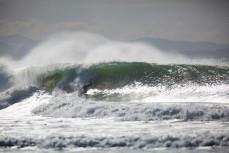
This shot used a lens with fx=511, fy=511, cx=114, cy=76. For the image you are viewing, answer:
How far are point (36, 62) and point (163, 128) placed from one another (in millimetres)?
18666

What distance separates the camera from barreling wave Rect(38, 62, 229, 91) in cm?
2419

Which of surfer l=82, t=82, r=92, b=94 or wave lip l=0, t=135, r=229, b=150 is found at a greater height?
surfer l=82, t=82, r=92, b=94

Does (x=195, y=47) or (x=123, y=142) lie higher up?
(x=195, y=47)

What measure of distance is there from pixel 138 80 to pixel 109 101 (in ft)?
10.1

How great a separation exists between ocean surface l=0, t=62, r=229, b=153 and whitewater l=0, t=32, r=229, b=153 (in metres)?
0.03

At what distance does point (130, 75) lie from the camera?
26.1 m

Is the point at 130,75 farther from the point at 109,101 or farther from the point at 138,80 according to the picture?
the point at 109,101

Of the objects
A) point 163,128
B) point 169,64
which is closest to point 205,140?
point 163,128

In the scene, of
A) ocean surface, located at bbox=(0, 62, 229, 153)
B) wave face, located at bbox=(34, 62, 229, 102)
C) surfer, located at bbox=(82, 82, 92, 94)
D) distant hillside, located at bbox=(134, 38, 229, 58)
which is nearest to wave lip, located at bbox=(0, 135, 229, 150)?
ocean surface, located at bbox=(0, 62, 229, 153)

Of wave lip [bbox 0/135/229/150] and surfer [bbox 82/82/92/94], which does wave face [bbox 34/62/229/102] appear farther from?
→ wave lip [bbox 0/135/229/150]

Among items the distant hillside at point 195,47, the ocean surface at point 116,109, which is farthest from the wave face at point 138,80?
the distant hillside at point 195,47

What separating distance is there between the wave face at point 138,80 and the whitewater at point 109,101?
0.15 feet

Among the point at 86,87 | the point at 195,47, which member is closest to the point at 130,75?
the point at 86,87

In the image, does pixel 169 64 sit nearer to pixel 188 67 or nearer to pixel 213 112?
pixel 188 67
